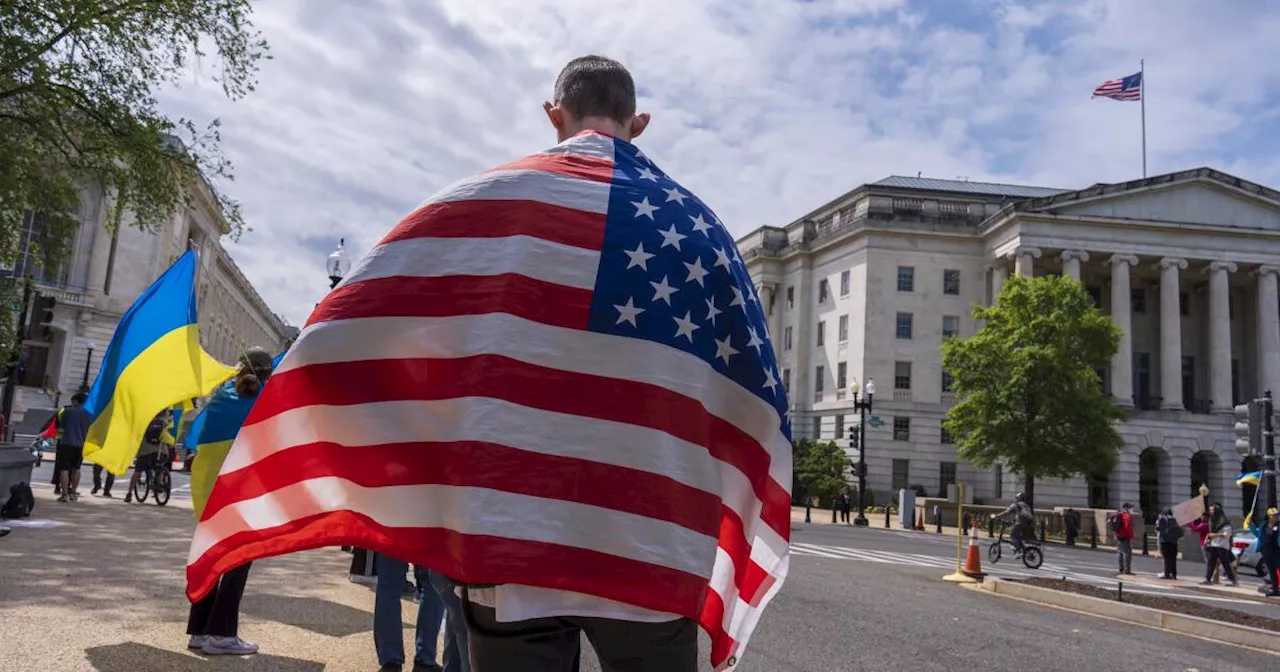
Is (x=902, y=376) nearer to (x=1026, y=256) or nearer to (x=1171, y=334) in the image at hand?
(x=1026, y=256)

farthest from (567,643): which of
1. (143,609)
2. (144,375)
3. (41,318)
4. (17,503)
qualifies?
(41,318)

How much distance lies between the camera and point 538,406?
1979 millimetres

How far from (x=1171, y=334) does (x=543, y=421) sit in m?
→ 61.4

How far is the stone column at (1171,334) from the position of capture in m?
53.9

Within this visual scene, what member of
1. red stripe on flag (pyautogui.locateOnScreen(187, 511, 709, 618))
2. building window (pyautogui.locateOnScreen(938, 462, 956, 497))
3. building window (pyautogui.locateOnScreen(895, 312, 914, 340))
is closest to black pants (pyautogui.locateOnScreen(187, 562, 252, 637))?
red stripe on flag (pyautogui.locateOnScreen(187, 511, 709, 618))

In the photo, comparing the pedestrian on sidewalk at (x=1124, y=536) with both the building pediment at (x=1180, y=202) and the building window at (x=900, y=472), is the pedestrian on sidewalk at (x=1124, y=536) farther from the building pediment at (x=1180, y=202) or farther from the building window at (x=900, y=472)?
the building pediment at (x=1180, y=202)

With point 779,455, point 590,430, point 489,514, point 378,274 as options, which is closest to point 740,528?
point 779,455

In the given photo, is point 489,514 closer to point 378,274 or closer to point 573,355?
point 573,355

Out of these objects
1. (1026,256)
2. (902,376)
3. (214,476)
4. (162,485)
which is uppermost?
(1026,256)

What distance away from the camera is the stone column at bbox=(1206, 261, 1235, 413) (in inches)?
2131

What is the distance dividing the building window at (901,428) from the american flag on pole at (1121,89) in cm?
2183

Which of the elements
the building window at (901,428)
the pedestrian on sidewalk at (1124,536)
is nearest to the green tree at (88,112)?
the pedestrian on sidewalk at (1124,536)

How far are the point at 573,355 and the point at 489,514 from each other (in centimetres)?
40

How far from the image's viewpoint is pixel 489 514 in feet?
6.23
